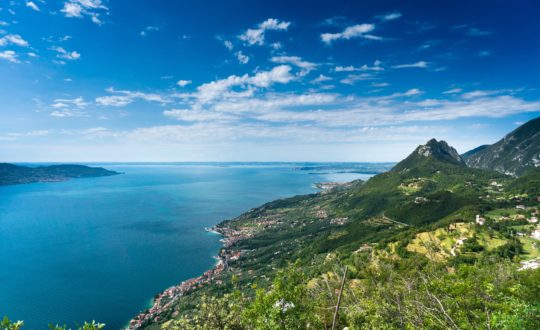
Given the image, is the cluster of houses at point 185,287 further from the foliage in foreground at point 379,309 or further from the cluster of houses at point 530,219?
the cluster of houses at point 530,219

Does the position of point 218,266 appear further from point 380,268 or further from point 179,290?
point 380,268

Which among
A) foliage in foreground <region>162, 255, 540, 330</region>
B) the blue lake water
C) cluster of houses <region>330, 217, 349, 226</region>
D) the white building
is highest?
foliage in foreground <region>162, 255, 540, 330</region>

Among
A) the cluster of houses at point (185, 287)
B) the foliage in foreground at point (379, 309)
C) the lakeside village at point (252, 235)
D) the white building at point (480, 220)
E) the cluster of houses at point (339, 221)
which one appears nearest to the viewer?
the foliage in foreground at point (379, 309)

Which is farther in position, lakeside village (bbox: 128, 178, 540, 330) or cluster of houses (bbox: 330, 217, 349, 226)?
cluster of houses (bbox: 330, 217, 349, 226)

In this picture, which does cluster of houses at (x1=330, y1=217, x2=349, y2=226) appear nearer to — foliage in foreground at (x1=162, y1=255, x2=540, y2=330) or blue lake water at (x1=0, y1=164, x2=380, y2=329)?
blue lake water at (x1=0, y1=164, x2=380, y2=329)

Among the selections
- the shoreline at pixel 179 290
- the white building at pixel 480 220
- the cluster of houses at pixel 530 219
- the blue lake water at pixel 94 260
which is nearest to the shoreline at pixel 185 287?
the shoreline at pixel 179 290

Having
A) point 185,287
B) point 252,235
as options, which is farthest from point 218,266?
point 252,235

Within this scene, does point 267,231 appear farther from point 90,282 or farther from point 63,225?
point 63,225

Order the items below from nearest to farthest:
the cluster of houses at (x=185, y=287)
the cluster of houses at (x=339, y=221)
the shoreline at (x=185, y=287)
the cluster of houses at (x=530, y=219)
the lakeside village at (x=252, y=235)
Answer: the shoreline at (x=185, y=287), the cluster of houses at (x=185, y=287), the lakeside village at (x=252, y=235), the cluster of houses at (x=530, y=219), the cluster of houses at (x=339, y=221)

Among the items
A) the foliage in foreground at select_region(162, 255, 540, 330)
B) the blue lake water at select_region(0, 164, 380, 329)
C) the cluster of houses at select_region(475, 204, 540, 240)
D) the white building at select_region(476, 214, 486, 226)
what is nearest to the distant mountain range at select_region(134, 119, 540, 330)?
the foliage in foreground at select_region(162, 255, 540, 330)
